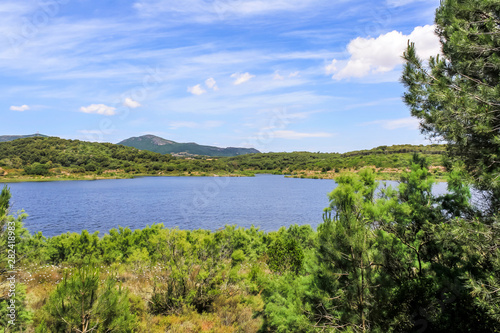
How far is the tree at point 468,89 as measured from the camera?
497cm

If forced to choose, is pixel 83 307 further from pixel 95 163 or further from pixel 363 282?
pixel 95 163

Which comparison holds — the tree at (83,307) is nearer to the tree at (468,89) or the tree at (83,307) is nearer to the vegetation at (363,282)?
the vegetation at (363,282)

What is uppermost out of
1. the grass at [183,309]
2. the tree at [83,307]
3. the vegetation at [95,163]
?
the vegetation at [95,163]

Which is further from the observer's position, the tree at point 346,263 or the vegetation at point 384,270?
the tree at point 346,263

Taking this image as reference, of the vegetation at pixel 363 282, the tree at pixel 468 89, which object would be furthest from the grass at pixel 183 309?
the tree at pixel 468 89

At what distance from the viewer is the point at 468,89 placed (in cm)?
547

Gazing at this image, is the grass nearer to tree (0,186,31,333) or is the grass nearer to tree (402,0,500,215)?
tree (0,186,31,333)

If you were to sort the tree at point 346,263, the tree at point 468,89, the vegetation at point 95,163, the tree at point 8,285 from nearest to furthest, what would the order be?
1. the tree at point 468,89
2. the tree at point 8,285
3. the tree at point 346,263
4. the vegetation at point 95,163

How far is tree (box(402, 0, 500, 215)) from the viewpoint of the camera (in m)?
4.97

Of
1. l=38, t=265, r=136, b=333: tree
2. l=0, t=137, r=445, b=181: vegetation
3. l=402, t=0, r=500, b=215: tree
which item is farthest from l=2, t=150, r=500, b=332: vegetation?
l=0, t=137, r=445, b=181: vegetation

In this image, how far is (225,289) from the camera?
1044 cm

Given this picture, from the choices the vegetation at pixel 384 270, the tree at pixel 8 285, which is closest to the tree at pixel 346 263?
the vegetation at pixel 384 270

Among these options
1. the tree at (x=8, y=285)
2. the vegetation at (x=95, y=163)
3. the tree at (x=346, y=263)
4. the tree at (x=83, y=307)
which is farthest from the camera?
the vegetation at (x=95, y=163)

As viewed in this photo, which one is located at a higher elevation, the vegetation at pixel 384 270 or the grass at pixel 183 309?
the vegetation at pixel 384 270
